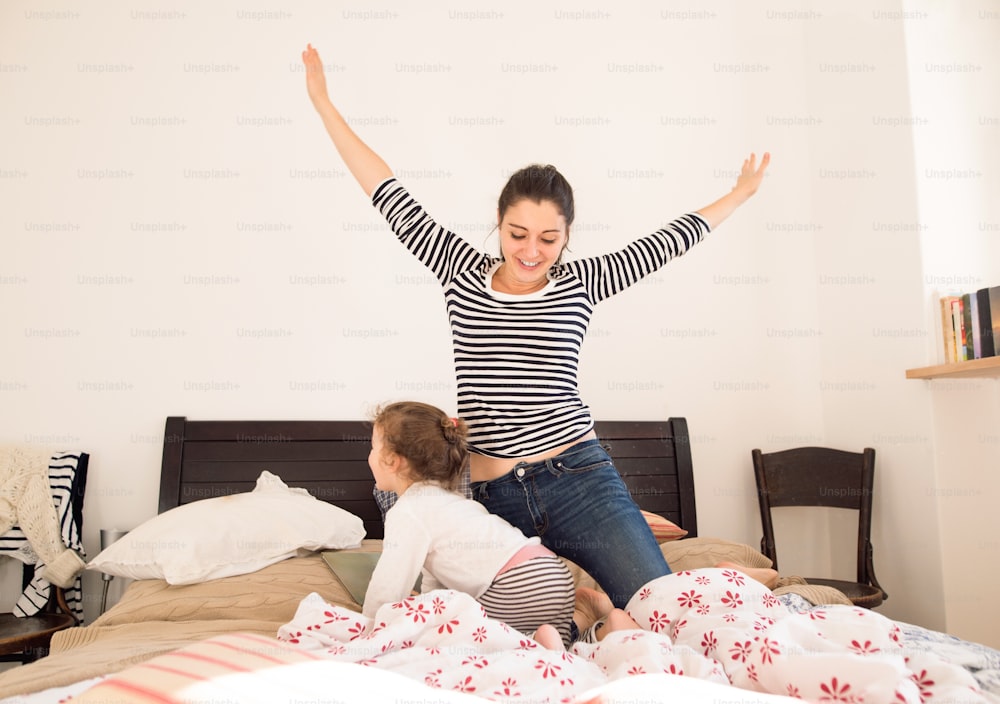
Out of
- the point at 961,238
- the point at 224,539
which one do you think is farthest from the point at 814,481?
the point at 224,539

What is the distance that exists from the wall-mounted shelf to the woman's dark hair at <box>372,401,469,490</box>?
1.63 metres

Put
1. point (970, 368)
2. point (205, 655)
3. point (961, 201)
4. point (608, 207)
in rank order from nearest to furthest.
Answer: point (205, 655) → point (970, 368) → point (961, 201) → point (608, 207)

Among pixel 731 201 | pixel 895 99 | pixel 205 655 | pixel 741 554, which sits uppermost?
pixel 895 99

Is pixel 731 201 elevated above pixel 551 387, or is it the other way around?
pixel 731 201

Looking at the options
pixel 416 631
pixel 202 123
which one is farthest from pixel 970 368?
pixel 202 123

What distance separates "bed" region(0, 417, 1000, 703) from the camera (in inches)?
39.0

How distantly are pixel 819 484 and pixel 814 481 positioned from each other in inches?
0.8

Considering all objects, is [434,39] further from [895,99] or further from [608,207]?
[895,99]

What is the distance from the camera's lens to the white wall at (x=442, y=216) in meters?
2.88

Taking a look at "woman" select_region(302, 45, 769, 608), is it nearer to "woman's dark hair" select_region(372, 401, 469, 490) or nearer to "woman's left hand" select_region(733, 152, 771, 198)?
"woman's dark hair" select_region(372, 401, 469, 490)

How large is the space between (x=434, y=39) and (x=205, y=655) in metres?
2.74

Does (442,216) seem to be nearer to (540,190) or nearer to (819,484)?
(540,190)

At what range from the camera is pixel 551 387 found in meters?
1.81

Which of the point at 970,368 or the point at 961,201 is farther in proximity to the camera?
the point at 961,201
